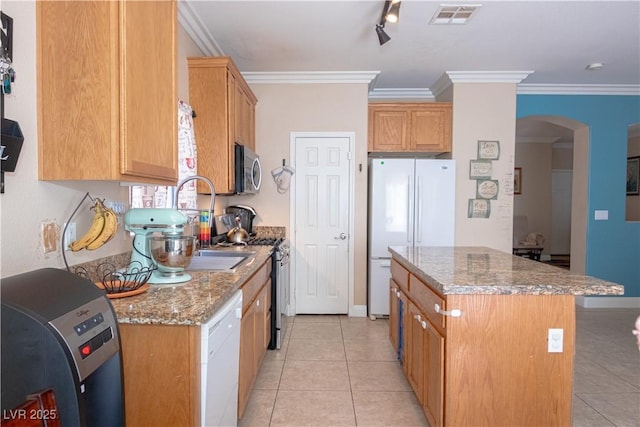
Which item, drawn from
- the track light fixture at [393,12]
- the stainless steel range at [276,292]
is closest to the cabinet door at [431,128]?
the track light fixture at [393,12]

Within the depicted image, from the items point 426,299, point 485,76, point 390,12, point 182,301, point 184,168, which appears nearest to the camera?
point 182,301

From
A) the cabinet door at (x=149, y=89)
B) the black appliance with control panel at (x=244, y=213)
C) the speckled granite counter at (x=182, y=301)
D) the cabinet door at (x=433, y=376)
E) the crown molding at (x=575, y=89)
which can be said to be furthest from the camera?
the crown molding at (x=575, y=89)

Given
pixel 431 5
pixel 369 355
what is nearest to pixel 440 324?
pixel 369 355

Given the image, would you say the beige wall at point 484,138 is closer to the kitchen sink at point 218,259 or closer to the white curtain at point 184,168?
the kitchen sink at point 218,259

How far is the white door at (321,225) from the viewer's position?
3902 millimetres

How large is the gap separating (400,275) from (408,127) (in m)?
2.10

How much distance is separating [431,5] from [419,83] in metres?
1.66

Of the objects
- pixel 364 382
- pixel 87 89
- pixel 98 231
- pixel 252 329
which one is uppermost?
pixel 87 89

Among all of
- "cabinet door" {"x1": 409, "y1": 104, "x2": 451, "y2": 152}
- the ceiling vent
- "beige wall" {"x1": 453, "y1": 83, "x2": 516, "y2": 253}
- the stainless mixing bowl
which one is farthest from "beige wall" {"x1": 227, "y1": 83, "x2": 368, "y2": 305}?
the stainless mixing bowl

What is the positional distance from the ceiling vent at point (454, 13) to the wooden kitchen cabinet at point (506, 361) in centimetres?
208

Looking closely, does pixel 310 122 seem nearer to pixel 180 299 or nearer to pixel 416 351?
pixel 416 351

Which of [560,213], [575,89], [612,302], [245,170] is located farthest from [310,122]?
[560,213]

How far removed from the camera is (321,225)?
3930 mm

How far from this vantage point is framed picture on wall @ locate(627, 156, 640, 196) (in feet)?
19.3
